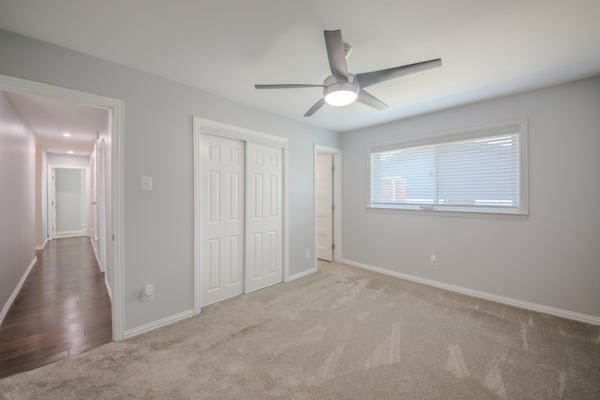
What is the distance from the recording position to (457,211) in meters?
3.40

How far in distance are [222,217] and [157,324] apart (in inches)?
50.8

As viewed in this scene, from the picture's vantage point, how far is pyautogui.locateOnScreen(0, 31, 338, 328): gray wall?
2047 mm

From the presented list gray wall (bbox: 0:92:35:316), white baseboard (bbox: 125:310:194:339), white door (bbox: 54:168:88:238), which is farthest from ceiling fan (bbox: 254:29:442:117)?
white door (bbox: 54:168:88:238)

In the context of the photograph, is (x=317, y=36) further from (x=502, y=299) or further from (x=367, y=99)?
(x=502, y=299)

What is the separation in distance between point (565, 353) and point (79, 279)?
5909 millimetres

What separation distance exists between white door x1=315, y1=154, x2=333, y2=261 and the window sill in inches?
40.0

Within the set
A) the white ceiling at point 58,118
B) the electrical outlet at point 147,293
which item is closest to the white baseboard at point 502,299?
the electrical outlet at point 147,293

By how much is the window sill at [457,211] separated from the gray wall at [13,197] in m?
4.84

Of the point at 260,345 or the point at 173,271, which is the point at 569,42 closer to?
the point at 260,345

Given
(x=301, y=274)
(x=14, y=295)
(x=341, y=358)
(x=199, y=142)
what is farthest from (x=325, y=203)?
(x=14, y=295)

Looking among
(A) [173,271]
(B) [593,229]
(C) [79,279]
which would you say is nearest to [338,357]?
(A) [173,271]

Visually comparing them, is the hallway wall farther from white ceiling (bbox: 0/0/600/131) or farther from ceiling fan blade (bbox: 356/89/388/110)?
ceiling fan blade (bbox: 356/89/388/110)

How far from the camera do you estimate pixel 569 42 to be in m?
1.96

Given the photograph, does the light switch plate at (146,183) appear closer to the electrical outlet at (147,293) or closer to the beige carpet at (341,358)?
the electrical outlet at (147,293)
